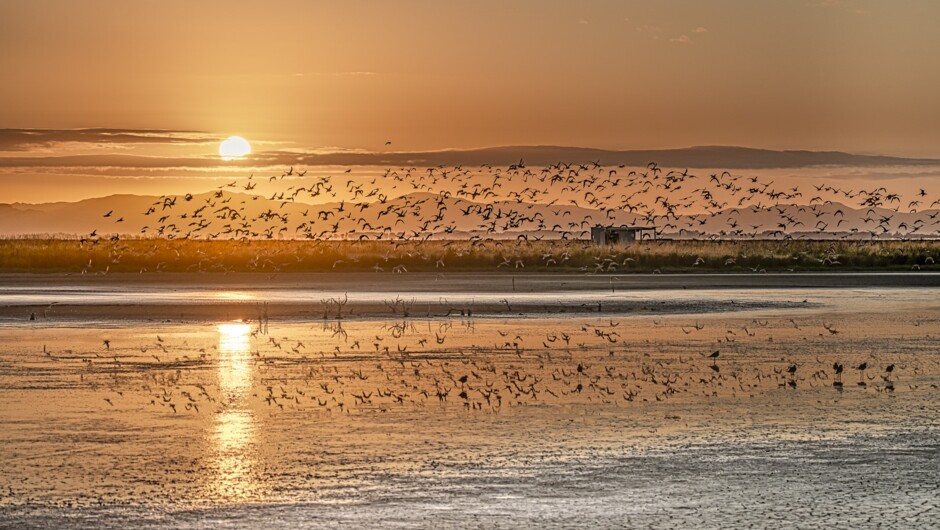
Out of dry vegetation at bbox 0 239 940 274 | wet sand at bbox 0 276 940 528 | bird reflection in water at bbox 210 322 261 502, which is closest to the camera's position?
wet sand at bbox 0 276 940 528

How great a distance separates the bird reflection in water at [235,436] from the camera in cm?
1159

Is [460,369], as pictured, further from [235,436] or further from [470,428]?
[235,436]

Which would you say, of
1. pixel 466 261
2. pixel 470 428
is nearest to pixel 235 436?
pixel 470 428

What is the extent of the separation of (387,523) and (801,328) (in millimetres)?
19041

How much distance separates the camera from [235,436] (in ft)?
46.6

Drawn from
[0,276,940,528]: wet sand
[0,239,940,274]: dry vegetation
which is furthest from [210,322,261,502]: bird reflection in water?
[0,239,940,274]: dry vegetation

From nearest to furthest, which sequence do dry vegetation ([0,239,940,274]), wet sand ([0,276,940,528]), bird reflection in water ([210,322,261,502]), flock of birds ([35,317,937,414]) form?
wet sand ([0,276,940,528])
bird reflection in water ([210,322,261,502])
flock of birds ([35,317,937,414])
dry vegetation ([0,239,940,274])

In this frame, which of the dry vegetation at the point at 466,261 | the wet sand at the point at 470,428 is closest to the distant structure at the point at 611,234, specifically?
the dry vegetation at the point at 466,261

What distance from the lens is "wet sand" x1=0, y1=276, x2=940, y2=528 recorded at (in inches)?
427

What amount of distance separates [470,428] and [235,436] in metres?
2.47

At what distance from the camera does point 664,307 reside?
3500cm

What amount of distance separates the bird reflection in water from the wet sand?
0.05m

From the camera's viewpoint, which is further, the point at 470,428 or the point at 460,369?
the point at 460,369

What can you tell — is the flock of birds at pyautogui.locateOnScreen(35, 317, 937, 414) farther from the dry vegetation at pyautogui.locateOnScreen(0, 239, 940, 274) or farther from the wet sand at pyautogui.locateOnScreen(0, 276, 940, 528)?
the dry vegetation at pyautogui.locateOnScreen(0, 239, 940, 274)
